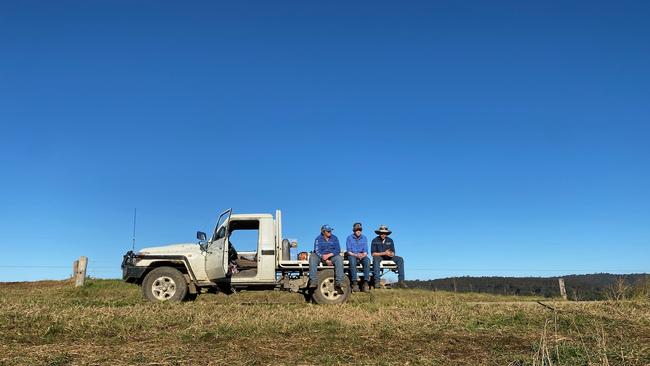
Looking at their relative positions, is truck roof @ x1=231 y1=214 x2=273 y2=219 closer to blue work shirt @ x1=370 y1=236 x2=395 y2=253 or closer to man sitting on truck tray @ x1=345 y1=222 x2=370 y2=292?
man sitting on truck tray @ x1=345 y1=222 x2=370 y2=292

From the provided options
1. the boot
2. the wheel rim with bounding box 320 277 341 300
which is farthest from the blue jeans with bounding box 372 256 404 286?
the wheel rim with bounding box 320 277 341 300

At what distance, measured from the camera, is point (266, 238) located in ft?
38.3

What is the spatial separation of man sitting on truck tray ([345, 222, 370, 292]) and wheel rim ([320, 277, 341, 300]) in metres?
0.48

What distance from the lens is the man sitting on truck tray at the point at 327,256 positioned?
11.3 m

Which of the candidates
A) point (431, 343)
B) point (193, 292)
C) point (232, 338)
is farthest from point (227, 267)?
point (431, 343)

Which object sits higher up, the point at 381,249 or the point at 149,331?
the point at 381,249

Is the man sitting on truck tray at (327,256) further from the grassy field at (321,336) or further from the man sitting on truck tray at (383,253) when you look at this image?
the grassy field at (321,336)

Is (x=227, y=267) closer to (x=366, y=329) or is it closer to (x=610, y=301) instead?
(x=366, y=329)

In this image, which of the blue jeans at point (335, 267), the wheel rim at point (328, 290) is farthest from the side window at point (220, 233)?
the wheel rim at point (328, 290)

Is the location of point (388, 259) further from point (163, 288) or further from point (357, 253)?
point (163, 288)

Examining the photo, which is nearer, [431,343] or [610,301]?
[431,343]

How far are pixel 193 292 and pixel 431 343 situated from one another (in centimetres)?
717

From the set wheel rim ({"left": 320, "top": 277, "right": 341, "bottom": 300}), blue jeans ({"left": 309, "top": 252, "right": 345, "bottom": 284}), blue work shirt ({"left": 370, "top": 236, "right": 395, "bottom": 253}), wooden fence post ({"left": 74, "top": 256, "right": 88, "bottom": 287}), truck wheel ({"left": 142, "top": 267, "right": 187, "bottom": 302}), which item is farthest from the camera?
wooden fence post ({"left": 74, "top": 256, "right": 88, "bottom": 287})

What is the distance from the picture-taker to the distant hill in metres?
12.1
